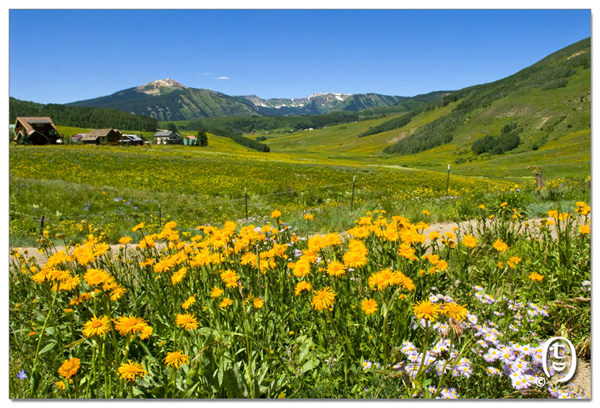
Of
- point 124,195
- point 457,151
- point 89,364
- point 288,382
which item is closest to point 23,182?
point 124,195

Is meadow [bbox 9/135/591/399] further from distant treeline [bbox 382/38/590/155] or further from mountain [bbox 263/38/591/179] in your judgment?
distant treeline [bbox 382/38/590/155]

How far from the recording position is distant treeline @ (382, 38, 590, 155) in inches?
4550

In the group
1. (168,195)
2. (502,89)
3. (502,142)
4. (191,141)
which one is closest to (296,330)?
(168,195)

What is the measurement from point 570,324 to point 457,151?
4673 inches

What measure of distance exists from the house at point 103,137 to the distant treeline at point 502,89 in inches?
4001

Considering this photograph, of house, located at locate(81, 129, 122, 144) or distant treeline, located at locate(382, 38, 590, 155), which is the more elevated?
distant treeline, located at locate(382, 38, 590, 155)

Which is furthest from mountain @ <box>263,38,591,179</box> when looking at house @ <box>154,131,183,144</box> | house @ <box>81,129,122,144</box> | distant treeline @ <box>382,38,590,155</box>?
house @ <box>154,131,183,144</box>

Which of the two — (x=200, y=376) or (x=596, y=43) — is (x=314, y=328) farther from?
(x=596, y=43)

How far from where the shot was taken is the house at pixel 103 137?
3478 inches

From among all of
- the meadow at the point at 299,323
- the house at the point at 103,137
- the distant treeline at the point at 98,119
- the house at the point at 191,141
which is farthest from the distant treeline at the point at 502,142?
the distant treeline at the point at 98,119

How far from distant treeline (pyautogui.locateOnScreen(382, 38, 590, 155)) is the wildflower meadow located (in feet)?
454

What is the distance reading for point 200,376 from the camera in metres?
2.21
